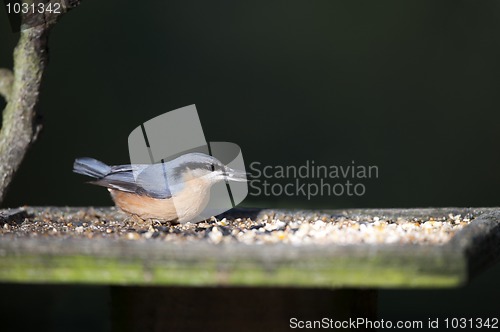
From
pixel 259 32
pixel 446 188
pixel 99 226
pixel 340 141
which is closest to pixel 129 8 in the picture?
pixel 259 32

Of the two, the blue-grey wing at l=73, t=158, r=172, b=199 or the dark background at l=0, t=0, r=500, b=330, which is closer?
the blue-grey wing at l=73, t=158, r=172, b=199

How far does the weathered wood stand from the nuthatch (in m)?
1.43

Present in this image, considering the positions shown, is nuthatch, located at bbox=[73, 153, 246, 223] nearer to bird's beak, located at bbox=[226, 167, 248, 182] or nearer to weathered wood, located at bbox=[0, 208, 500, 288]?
bird's beak, located at bbox=[226, 167, 248, 182]

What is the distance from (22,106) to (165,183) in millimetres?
901

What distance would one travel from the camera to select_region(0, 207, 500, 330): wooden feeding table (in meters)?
2.31

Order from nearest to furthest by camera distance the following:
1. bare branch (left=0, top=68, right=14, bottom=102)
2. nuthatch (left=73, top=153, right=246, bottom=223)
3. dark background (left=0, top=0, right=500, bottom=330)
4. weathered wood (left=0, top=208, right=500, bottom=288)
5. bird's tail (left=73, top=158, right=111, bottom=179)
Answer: weathered wood (left=0, top=208, right=500, bottom=288) < bare branch (left=0, top=68, right=14, bottom=102) < nuthatch (left=73, top=153, right=246, bottom=223) < bird's tail (left=73, top=158, right=111, bottom=179) < dark background (left=0, top=0, right=500, bottom=330)

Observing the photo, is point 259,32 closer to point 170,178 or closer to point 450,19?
point 450,19

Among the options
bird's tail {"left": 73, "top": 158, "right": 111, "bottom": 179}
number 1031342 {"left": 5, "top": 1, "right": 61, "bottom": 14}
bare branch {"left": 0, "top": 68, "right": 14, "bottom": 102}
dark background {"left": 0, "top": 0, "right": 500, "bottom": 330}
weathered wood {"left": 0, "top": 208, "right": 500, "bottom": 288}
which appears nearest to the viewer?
weathered wood {"left": 0, "top": 208, "right": 500, "bottom": 288}

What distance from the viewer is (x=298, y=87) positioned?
6.91 meters

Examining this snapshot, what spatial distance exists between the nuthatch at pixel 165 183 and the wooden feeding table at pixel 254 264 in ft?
1.35

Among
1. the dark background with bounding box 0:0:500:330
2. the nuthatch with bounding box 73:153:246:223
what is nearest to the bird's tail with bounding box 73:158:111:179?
the nuthatch with bounding box 73:153:246:223

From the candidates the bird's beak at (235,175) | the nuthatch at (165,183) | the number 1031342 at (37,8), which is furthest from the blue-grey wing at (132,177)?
the number 1031342 at (37,8)

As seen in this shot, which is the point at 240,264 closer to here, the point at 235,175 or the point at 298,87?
the point at 235,175

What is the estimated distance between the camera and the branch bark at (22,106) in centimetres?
345
